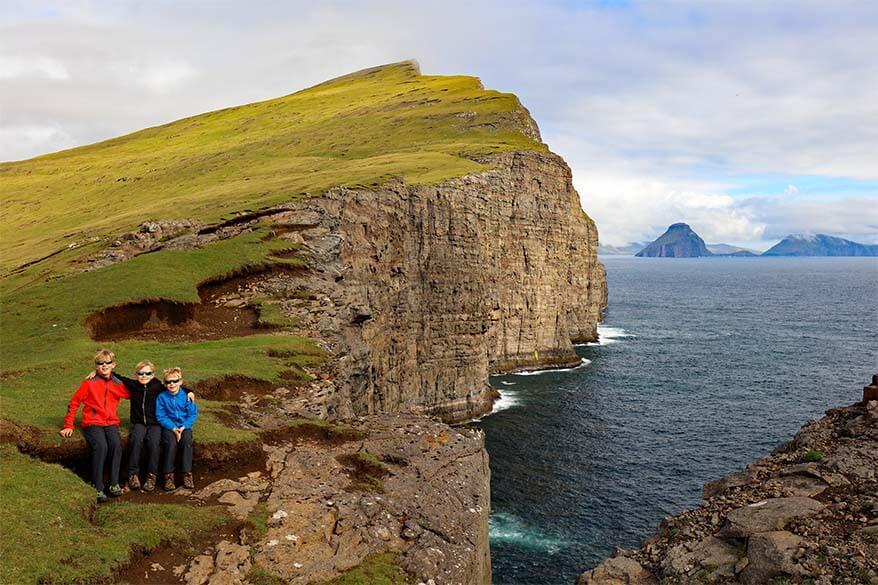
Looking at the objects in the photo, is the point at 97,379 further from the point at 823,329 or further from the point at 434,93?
the point at 823,329

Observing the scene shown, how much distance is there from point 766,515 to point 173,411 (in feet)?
64.3

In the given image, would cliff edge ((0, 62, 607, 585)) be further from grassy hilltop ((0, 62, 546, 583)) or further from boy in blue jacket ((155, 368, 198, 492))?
boy in blue jacket ((155, 368, 198, 492))

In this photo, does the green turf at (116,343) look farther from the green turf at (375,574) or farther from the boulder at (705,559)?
the boulder at (705,559)

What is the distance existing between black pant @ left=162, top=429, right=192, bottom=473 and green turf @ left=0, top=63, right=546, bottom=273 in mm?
37747

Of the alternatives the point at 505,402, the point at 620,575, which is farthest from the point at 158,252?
the point at 505,402

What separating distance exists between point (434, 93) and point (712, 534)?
370 ft

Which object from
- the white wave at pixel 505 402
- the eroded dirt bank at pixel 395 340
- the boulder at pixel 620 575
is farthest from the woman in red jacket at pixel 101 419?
the white wave at pixel 505 402

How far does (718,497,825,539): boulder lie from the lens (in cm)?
1848

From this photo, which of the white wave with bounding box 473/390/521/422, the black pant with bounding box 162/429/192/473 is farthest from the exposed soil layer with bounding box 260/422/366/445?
the white wave with bounding box 473/390/521/422

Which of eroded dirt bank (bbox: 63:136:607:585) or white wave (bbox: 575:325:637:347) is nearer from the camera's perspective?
eroded dirt bank (bbox: 63:136:607:585)

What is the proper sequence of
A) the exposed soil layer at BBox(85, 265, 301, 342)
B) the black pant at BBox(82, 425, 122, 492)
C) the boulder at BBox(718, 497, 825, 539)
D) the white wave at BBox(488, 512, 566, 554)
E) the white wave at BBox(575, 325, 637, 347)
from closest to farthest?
the black pant at BBox(82, 425, 122, 492), the boulder at BBox(718, 497, 825, 539), the exposed soil layer at BBox(85, 265, 301, 342), the white wave at BBox(488, 512, 566, 554), the white wave at BBox(575, 325, 637, 347)

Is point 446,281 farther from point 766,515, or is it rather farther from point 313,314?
point 766,515

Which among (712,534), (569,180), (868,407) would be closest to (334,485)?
(712,534)

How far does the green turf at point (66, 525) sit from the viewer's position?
11109 millimetres
